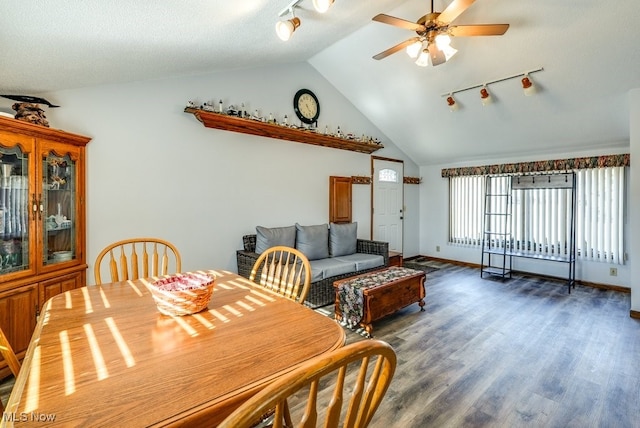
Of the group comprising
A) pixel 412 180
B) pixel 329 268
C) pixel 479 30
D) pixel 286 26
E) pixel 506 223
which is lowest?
pixel 329 268

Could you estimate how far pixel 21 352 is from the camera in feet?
7.21

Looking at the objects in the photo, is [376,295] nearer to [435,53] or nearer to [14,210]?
[435,53]

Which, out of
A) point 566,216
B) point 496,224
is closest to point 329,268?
point 496,224

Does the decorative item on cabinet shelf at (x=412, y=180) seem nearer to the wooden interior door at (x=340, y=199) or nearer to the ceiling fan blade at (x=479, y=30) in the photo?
the wooden interior door at (x=340, y=199)

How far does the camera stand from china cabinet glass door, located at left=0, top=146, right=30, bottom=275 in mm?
2129

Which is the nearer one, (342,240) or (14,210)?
(14,210)

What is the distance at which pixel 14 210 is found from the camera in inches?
86.1

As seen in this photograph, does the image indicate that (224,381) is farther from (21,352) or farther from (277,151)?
(277,151)

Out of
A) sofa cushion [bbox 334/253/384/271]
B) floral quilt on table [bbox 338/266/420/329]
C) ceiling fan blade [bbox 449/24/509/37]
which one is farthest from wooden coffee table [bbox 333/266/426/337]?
ceiling fan blade [bbox 449/24/509/37]

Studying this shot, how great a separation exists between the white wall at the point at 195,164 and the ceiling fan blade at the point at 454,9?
2.36 metres

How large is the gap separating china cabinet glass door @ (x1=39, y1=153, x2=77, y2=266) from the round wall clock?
279 cm

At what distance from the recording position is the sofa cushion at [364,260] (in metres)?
4.12

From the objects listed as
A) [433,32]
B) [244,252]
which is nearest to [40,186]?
[244,252]

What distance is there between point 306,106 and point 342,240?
2039 millimetres
